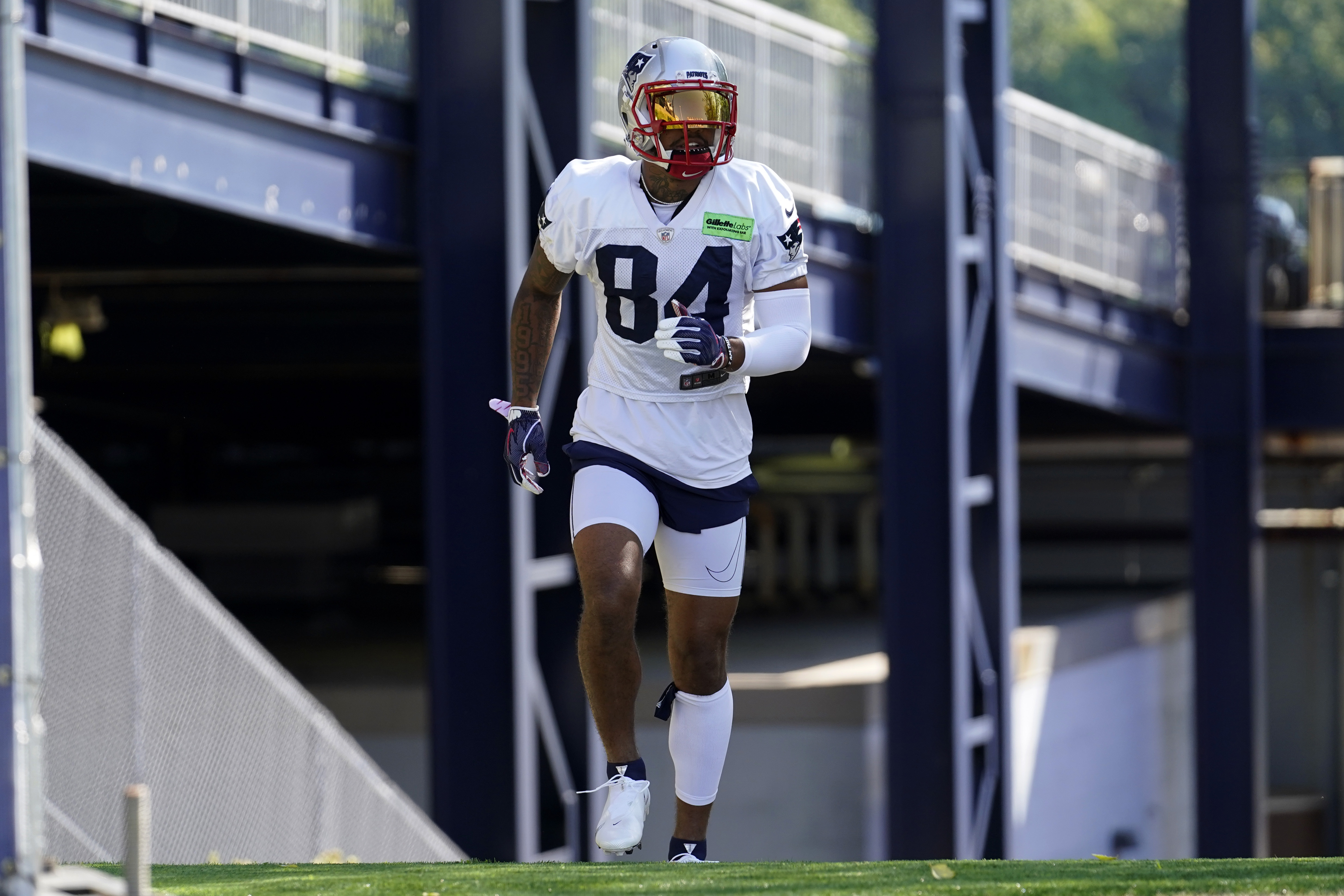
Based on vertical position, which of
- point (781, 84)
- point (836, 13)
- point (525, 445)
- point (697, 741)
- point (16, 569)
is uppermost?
point (836, 13)

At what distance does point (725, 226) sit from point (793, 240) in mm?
212

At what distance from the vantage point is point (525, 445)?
14.8 feet

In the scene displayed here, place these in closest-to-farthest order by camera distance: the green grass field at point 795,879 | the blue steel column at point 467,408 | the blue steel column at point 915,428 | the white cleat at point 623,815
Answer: the green grass field at point 795,879, the white cleat at point 623,815, the blue steel column at point 467,408, the blue steel column at point 915,428

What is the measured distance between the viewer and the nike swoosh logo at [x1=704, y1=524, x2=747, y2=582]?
452 cm

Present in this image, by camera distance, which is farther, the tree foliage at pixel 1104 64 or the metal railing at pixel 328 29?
the tree foliage at pixel 1104 64

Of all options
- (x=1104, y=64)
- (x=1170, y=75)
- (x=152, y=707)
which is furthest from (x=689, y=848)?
(x=1170, y=75)

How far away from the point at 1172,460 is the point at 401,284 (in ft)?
32.7

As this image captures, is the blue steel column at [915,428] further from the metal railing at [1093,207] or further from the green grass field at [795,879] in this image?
the green grass field at [795,879]

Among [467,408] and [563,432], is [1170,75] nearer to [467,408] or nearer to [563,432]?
[563,432]

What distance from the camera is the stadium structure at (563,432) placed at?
7504 mm

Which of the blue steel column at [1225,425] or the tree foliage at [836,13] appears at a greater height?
the tree foliage at [836,13]

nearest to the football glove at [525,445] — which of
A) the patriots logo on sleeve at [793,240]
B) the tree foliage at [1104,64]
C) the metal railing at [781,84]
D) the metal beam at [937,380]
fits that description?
the patriots logo on sleeve at [793,240]

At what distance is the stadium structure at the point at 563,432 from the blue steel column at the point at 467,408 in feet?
0.07

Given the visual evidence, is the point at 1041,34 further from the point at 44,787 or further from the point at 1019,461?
the point at 44,787
